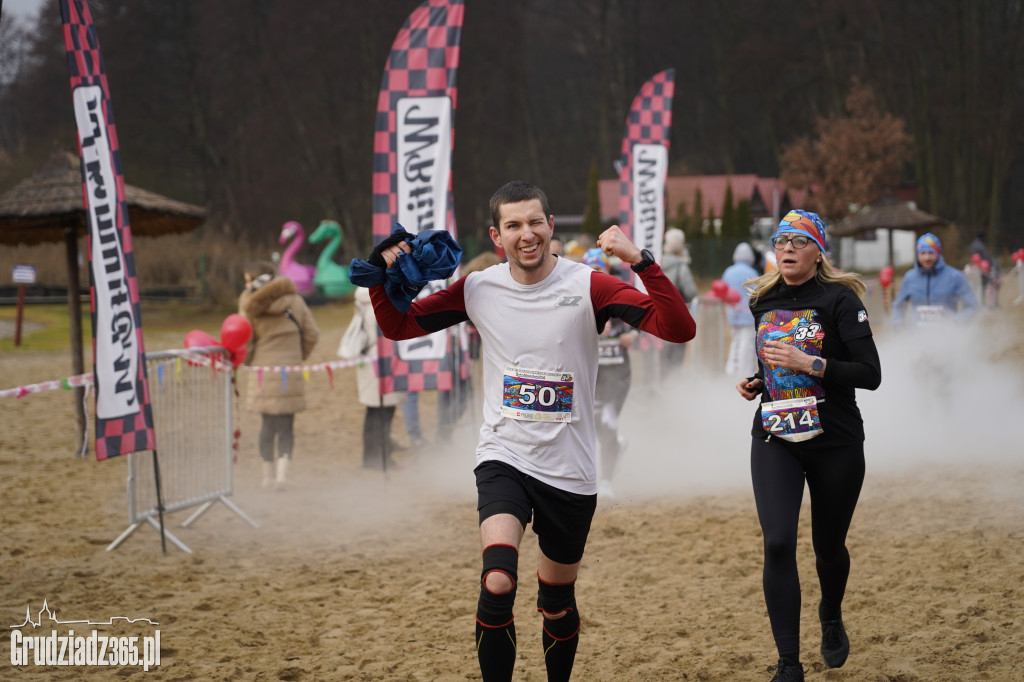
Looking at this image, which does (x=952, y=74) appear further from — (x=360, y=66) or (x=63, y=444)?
(x=63, y=444)

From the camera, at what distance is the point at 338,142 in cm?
4256

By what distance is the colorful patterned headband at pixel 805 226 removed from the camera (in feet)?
13.5

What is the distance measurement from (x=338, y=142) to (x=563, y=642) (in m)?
40.9

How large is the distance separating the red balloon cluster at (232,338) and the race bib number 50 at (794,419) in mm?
4922

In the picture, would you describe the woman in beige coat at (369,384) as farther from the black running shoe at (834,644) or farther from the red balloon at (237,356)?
the black running shoe at (834,644)

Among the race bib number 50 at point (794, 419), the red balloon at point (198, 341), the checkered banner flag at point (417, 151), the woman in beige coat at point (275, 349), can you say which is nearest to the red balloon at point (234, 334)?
the red balloon at point (198, 341)

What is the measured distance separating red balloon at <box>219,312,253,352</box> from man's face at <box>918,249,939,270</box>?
613 centimetres

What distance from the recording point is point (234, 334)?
25.3 feet

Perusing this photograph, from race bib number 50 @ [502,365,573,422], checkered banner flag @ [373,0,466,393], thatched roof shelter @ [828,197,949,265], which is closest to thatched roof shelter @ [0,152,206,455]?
checkered banner flag @ [373,0,466,393]

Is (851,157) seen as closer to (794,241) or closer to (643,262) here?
(794,241)

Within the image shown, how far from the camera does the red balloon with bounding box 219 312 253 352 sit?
25.3 ft

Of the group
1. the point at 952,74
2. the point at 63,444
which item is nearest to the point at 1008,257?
the point at 952,74

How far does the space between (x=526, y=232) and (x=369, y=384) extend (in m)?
6.11

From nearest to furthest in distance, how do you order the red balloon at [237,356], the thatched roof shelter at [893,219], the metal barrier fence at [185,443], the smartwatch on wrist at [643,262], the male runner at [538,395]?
the smartwatch on wrist at [643,262]
the male runner at [538,395]
the metal barrier fence at [185,443]
the red balloon at [237,356]
the thatched roof shelter at [893,219]
